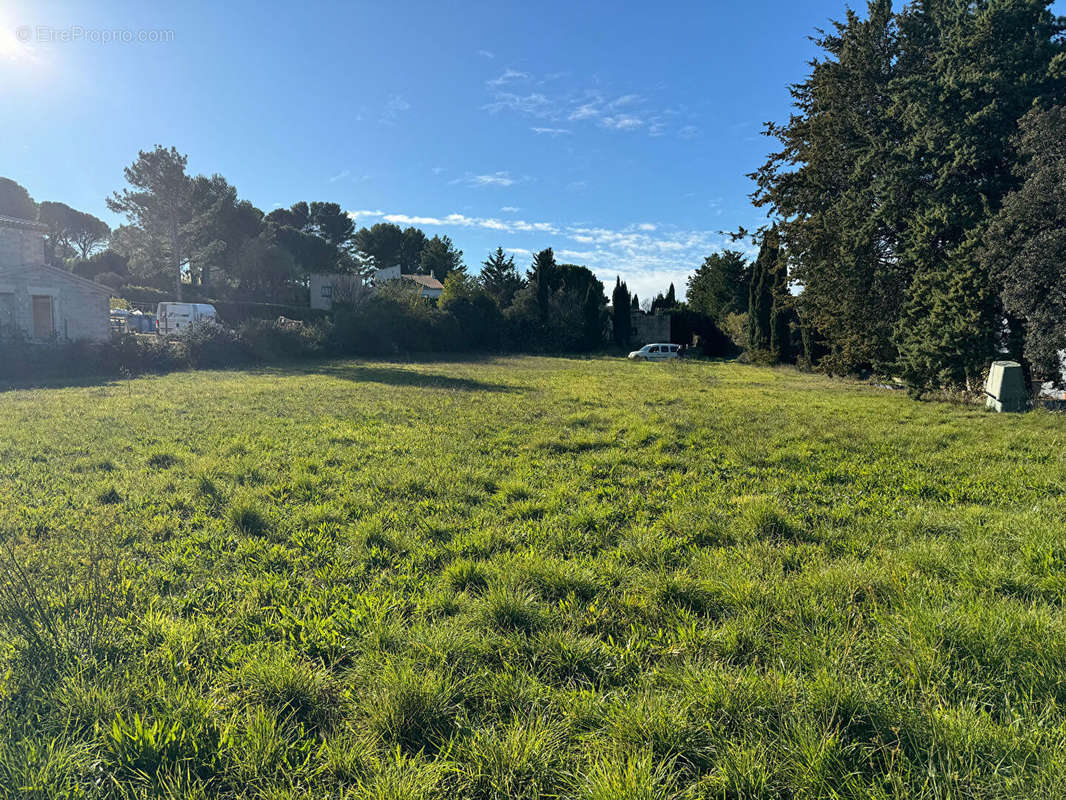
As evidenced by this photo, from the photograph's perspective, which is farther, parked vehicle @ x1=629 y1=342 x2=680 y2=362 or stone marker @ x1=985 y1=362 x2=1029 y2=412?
parked vehicle @ x1=629 y1=342 x2=680 y2=362

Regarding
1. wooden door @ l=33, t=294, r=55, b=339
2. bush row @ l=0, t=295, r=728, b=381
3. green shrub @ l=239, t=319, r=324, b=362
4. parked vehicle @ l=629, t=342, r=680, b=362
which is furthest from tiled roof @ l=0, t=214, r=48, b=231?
parked vehicle @ l=629, t=342, r=680, b=362

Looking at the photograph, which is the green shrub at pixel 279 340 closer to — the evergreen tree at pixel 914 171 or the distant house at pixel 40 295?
the distant house at pixel 40 295

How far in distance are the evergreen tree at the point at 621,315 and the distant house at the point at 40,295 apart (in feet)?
86.1

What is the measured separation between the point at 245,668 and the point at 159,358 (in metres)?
19.3

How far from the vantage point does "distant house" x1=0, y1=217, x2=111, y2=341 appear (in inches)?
717

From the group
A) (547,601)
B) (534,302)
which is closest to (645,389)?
(547,601)

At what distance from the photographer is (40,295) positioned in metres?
18.9

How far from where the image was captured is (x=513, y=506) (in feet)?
14.6

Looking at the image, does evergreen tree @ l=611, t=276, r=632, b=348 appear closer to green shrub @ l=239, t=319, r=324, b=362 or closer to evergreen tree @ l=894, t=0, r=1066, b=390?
green shrub @ l=239, t=319, r=324, b=362

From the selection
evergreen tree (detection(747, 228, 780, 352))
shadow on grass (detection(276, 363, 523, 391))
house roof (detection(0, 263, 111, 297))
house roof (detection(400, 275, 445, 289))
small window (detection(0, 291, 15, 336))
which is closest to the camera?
shadow on grass (detection(276, 363, 523, 391))

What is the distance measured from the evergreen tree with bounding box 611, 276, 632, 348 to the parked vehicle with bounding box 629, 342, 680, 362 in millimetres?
5197

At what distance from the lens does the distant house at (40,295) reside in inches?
717

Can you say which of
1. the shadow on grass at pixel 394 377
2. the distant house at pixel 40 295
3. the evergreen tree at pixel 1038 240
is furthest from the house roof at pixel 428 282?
the evergreen tree at pixel 1038 240

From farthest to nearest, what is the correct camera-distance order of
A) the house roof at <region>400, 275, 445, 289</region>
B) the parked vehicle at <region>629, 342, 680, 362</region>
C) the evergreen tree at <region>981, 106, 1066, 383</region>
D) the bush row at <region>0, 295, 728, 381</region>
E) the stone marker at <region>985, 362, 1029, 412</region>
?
the house roof at <region>400, 275, 445, 289</region> → the parked vehicle at <region>629, 342, 680, 362</region> → the bush row at <region>0, 295, 728, 381</region> → the stone marker at <region>985, 362, 1029, 412</region> → the evergreen tree at <region>981, 106, 1066, 383</region>
